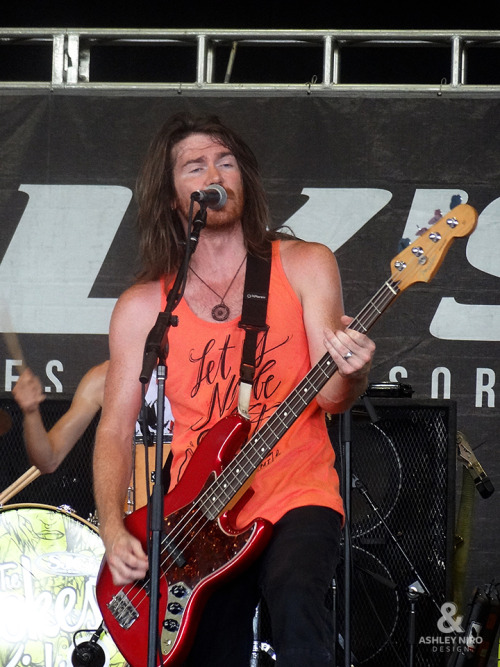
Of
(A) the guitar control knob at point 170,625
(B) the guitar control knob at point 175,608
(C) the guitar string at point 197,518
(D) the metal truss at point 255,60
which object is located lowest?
(A) the guitar control knob at point 170,625

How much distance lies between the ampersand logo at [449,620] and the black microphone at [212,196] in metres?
2.16

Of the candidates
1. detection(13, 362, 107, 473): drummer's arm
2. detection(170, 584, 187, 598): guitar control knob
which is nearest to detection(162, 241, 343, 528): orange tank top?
detection(170, 584, 187, 598): guitar control knob

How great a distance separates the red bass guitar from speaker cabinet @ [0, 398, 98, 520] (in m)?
1.77

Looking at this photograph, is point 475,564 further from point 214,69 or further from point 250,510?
point 214,69

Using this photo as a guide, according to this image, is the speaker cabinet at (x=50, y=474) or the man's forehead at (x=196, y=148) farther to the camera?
the speaker cabinet at (x=50, y=474)

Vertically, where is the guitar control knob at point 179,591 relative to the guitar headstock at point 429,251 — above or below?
below

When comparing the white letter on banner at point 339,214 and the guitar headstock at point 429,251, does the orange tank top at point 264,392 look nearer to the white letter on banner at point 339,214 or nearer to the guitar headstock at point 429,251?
the guitar headstock at point 429,251

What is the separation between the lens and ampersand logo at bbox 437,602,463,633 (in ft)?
13.3

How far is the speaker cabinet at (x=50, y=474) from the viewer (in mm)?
4496

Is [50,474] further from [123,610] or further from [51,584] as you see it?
[123,610]

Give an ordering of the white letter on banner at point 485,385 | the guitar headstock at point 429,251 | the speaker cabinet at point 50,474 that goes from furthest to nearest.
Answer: the white letter on banner at point 485,385
the speaker cabinet at point 50,474
the guitar headstock at point 429,251

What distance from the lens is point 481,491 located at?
4.36 m

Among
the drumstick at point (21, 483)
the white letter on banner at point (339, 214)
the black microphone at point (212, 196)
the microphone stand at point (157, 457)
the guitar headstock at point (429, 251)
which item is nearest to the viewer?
the microphone stand at point (157, 457)

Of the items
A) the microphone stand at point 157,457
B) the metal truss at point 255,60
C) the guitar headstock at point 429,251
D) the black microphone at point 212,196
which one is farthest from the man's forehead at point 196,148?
the metal truss at point 255,60
